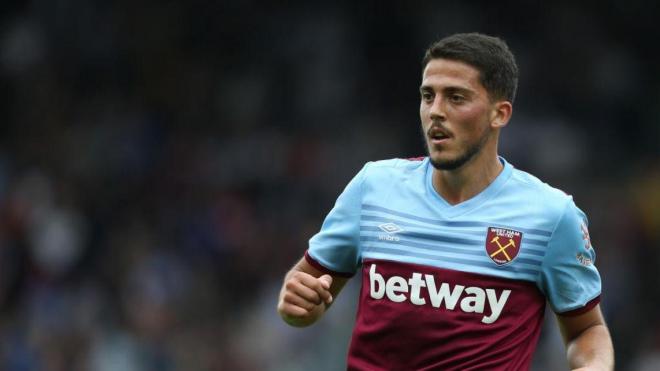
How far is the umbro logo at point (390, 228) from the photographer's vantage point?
4.98m

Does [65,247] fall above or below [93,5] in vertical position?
below

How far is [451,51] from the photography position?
4949 mm

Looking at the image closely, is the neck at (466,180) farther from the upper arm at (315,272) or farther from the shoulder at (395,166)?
the upper arm at (315,272)

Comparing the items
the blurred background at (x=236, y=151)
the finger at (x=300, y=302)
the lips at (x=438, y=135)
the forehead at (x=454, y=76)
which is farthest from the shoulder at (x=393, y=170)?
the blurred background at (x=236, y=151)

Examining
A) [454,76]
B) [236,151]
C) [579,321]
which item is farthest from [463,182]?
[236,151]

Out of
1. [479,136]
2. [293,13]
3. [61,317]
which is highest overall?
[479,136]

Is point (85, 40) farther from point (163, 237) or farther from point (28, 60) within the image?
point (163, 237)

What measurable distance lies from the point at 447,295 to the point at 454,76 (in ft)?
2.45

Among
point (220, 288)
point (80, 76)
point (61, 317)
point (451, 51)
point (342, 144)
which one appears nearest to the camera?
point (451, 51)

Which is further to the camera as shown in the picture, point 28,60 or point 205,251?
point 28,60

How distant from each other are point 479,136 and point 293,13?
998 cm

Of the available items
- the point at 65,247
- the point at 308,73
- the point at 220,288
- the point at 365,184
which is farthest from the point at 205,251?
the point at 365,184

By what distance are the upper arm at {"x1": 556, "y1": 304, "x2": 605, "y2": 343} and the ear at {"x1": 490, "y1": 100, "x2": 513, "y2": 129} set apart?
0.70 metres

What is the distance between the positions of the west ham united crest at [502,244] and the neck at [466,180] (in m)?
0.20
